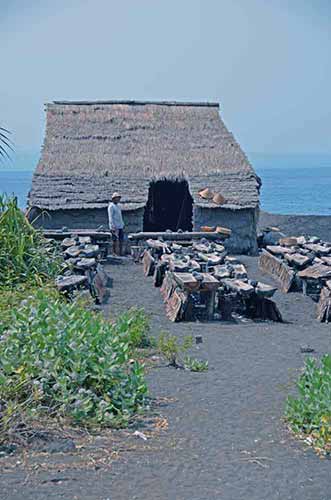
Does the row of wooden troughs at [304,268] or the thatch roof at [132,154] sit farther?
the thatch roof at [132,154]

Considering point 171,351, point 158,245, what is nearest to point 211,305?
point 171,351

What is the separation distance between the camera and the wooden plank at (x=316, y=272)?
1382 cm

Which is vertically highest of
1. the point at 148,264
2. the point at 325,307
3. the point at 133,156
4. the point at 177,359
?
the point at 133,156

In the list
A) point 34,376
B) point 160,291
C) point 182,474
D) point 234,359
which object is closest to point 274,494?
point 182,474

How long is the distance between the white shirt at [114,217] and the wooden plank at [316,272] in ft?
20.2

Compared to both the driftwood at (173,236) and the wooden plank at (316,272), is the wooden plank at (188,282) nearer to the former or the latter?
the wooden plank at (316,272)

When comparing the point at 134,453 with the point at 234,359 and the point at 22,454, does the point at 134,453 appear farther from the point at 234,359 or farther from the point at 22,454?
the point at 234,359

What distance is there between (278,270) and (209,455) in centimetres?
1111

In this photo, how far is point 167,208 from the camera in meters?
27.2

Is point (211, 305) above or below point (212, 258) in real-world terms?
below

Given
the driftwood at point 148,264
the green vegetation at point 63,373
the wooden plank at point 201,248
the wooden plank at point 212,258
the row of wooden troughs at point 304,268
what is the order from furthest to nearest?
1. the driftwood at point 148,264
2. the wooden plank at point 201,248
3. the wooden plank at point 212,258
4. the row of wooden troughs at point 304,268
5. the green vegetation at point 63,373

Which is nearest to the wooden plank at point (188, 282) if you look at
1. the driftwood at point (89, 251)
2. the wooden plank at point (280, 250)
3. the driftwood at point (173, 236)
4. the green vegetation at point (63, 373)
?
the driftwood at point (89, 251)

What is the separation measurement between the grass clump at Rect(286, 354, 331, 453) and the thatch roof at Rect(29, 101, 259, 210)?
1479 cm

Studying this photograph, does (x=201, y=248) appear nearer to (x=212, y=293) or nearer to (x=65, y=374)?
(x=212, y=293)
